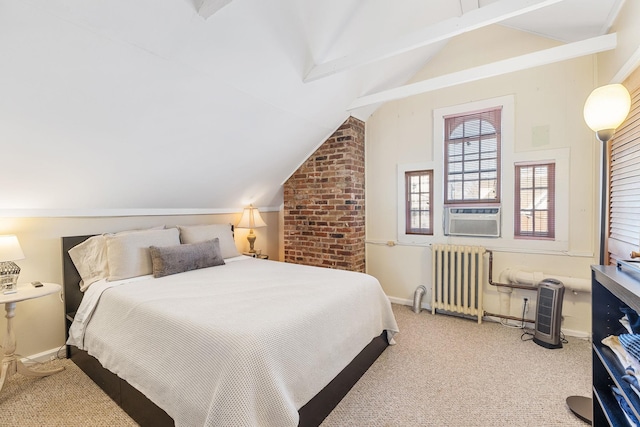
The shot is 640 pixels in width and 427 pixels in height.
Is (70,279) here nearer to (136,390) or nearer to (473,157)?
(136,390)

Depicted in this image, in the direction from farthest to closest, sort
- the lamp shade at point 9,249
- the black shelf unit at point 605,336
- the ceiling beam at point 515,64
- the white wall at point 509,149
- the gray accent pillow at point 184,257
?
the white wall at point 509,149 → the gray accent pillow at point 184,257 → the ceiling beam at point 515,64 → the lamp shade at point 9,249 → the black shelf unit at point 605,336

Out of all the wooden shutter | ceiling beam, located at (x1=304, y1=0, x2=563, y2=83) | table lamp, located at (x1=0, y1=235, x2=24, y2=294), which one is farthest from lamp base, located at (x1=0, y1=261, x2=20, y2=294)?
the wooden shutter

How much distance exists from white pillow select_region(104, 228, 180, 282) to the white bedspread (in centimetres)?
14

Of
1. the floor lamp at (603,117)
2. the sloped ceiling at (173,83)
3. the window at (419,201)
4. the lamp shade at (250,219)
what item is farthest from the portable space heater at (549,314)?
the lamp shade at (250,219)

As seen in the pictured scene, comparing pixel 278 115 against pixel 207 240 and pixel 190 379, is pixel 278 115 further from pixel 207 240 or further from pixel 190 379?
pixel 190 379

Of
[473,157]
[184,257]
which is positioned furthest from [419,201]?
[184,257]

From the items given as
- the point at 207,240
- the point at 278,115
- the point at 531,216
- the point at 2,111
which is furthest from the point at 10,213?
the point at 531,216

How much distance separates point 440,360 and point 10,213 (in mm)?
3525

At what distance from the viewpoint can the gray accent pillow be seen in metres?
2.53

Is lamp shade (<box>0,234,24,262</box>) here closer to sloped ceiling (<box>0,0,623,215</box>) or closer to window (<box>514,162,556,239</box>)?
sloped ceiling (<box>0,0,623,215</box>)

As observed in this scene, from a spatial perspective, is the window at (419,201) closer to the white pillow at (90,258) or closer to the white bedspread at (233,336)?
the white bedspread at (233,336)

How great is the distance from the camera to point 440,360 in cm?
238

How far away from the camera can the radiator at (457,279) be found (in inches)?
124

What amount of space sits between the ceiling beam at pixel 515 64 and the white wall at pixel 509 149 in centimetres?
51
